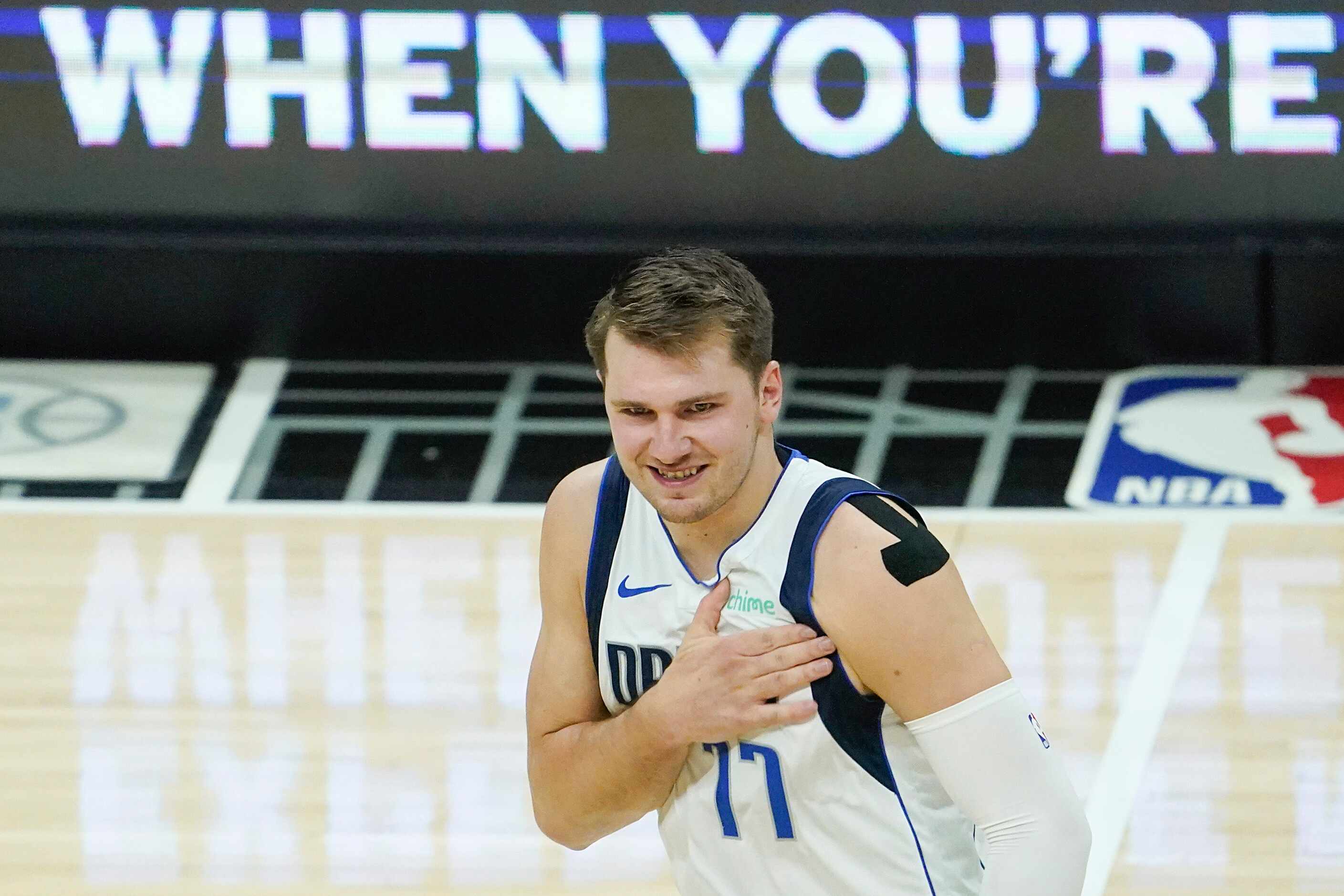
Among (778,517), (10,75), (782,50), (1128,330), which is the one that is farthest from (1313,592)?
(10,75)

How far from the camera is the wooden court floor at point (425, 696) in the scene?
3.58 m

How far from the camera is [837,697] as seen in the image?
177 cm

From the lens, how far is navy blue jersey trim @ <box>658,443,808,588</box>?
189 cm

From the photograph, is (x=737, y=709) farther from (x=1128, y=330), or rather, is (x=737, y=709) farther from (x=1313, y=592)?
(x=1128, y=330)

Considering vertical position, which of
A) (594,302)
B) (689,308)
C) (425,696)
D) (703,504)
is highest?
(689,308)

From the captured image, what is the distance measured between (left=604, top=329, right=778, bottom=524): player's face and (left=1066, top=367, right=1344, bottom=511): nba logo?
3840 millimetres

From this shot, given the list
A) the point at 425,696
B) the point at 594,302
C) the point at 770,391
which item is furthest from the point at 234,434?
the point at 770,391

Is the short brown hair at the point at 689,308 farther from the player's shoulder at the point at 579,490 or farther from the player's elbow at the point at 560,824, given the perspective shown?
the player's elbow at the point at 560,824

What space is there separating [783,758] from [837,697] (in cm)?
9

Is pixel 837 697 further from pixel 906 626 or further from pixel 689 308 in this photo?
pixel 689 308

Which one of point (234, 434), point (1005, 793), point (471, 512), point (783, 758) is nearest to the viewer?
point (1005, 793)

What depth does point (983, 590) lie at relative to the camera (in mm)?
4824

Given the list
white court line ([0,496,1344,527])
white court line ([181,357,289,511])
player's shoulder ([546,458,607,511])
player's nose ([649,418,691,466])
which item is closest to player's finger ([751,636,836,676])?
player's nose ([649,418,691,466])

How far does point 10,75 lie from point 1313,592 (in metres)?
4.68
